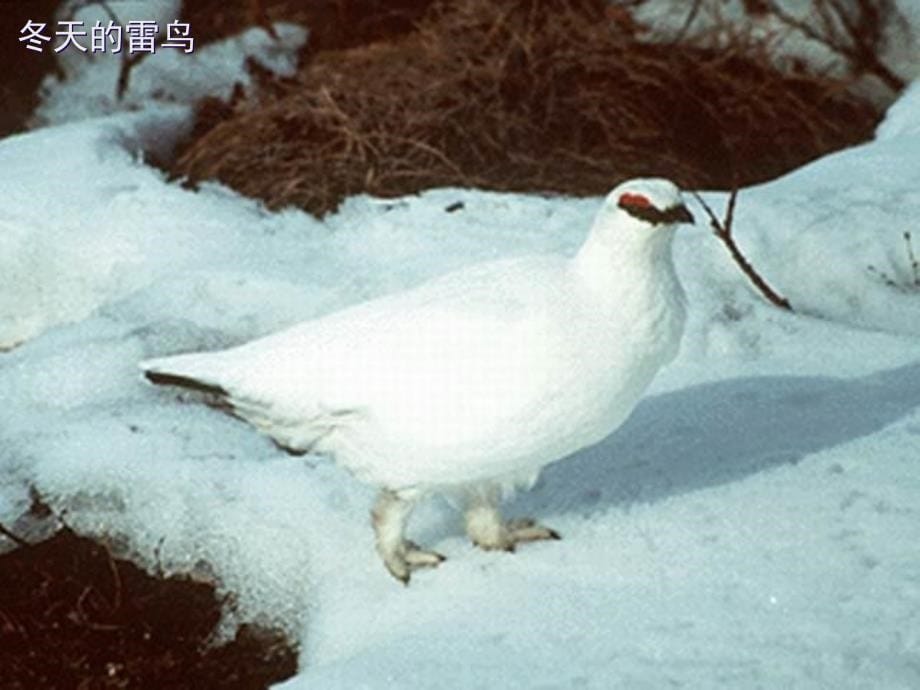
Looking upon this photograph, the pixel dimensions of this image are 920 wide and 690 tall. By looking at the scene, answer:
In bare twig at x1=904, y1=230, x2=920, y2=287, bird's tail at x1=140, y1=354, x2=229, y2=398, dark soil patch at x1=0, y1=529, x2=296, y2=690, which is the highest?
bare twig at x1=904, y1=230, x2=920, y2=287

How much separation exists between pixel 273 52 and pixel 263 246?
93.8 inches

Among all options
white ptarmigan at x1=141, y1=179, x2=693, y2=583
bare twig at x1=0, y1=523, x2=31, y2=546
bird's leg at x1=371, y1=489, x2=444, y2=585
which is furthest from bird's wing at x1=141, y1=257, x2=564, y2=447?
bare twig at x1=0, y1=523, x2=31, y2=546

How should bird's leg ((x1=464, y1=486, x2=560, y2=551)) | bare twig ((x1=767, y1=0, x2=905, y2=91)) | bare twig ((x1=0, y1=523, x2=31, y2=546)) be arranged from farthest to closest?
bare twig ((x1=767, y1=0, x2=905, y2=91))
bare twig ((x1=0, y1=523, x2=31, y2=546))
bird's leg ((x1=464, y1=486, x2=560, y2=551))

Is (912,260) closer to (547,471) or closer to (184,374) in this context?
(547,471)

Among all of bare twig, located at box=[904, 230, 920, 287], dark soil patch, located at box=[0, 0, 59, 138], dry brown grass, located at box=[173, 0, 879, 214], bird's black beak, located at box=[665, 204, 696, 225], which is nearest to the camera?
bird's black beak, located at box=[665, 204, 696, 225]

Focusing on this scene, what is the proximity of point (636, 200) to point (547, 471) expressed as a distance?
101 cm

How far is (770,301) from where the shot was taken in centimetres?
400

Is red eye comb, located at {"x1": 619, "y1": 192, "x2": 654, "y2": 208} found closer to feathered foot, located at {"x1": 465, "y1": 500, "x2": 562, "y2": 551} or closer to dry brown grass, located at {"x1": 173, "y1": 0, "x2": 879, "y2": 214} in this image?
feathered foot, located at {"x1": 465, "y1": 500, "x2": 562, "y2": 551}

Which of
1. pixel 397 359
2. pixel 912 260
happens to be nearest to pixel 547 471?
pixel 397 359

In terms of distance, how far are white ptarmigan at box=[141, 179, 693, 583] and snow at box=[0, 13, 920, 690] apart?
0.32m

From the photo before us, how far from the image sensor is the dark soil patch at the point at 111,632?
119 inches

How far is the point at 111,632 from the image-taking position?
3127mm

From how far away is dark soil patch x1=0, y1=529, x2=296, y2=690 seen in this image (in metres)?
3.01

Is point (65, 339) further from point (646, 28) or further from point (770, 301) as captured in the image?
point (646, 28)
